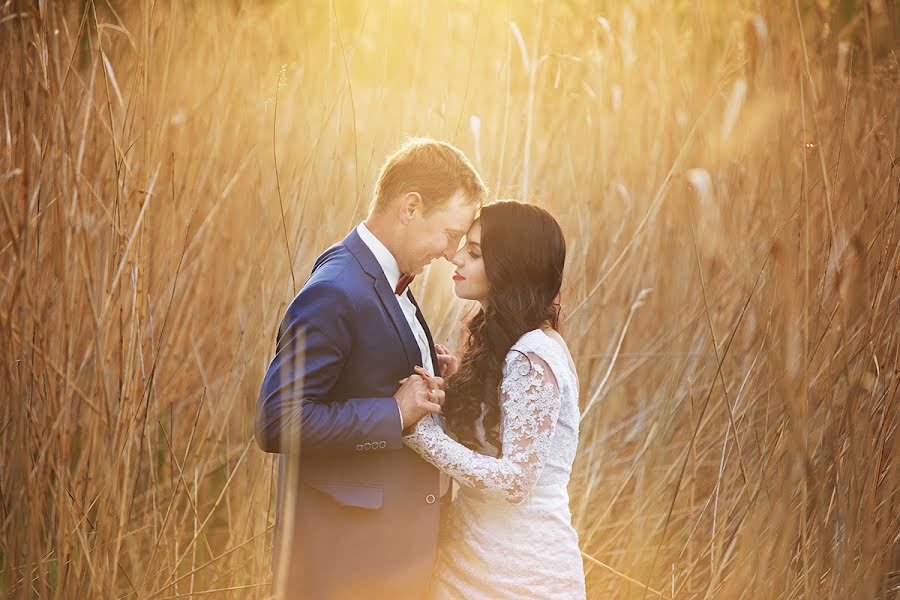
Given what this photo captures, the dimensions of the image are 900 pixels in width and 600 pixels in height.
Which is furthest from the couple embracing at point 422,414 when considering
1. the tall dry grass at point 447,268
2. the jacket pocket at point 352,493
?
the tall dry grass at point 447,268

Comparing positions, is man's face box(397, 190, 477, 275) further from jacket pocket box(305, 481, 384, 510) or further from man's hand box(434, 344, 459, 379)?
jacket pocket box(305, 481, 384, 510)

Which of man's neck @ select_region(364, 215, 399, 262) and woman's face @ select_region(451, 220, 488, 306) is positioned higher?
man's neck @ select_region(364, 215, 399, 262)

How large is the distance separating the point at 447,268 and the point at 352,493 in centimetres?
104

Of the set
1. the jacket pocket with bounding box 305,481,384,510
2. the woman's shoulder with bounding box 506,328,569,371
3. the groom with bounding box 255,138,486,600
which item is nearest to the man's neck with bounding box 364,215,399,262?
the groom with bounding box 255,138,486,600

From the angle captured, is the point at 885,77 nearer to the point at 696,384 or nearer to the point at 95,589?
the point at 696,384

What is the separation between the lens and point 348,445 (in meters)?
1.53

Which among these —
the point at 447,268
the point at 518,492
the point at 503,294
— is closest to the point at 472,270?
the point at 503,294

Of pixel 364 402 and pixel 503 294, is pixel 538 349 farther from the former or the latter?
pixel 364 402

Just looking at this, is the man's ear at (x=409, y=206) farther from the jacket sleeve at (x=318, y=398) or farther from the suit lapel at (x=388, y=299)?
the jacket sleeve at (x=318, y=398)

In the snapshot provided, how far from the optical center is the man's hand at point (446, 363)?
186cm

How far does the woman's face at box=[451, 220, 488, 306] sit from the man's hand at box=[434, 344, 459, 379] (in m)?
0.14

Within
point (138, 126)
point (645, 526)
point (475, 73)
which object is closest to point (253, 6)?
point (475, 73)

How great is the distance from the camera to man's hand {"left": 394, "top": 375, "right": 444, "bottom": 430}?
1.55 m

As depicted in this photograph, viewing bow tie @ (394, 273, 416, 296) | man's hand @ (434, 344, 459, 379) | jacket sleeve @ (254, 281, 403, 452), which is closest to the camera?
jacket sleeve @ (254, 281, 403, 452)
